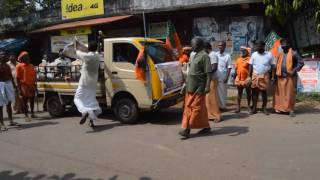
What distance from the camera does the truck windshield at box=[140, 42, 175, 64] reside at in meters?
9.77

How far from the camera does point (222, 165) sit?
639cm

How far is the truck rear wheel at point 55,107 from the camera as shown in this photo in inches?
447

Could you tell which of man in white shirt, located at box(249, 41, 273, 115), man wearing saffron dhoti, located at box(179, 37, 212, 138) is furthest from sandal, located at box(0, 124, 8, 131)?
man in white shirt, located at box(249, 41, 273, 115)

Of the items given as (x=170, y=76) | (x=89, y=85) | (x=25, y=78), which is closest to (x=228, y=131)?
(x=170, y=76)

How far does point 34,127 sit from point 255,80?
514 centimetres

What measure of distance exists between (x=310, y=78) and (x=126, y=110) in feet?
18.8

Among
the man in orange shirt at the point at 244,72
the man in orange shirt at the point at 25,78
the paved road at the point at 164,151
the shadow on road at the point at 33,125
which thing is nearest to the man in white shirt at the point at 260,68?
the man in orange shirt at the point at 244,72

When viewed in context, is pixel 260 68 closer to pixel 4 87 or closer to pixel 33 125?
pixel 33 125

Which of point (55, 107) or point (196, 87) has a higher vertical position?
point (196, 87)

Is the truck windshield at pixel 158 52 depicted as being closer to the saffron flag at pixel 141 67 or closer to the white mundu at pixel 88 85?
the saffron flag at pixel 141 67

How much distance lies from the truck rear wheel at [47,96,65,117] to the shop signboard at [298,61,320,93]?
664cm

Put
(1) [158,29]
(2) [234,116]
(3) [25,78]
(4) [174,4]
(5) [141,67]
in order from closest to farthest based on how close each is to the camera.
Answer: (5) [141,67] → (2) [234,116] → (3) [25,78] → (4) [174,4] → (1) [158,29]

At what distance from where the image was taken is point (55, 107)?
37.6ft

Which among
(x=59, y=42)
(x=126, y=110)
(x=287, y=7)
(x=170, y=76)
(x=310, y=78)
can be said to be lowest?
Answer: (x=126, y=110)
